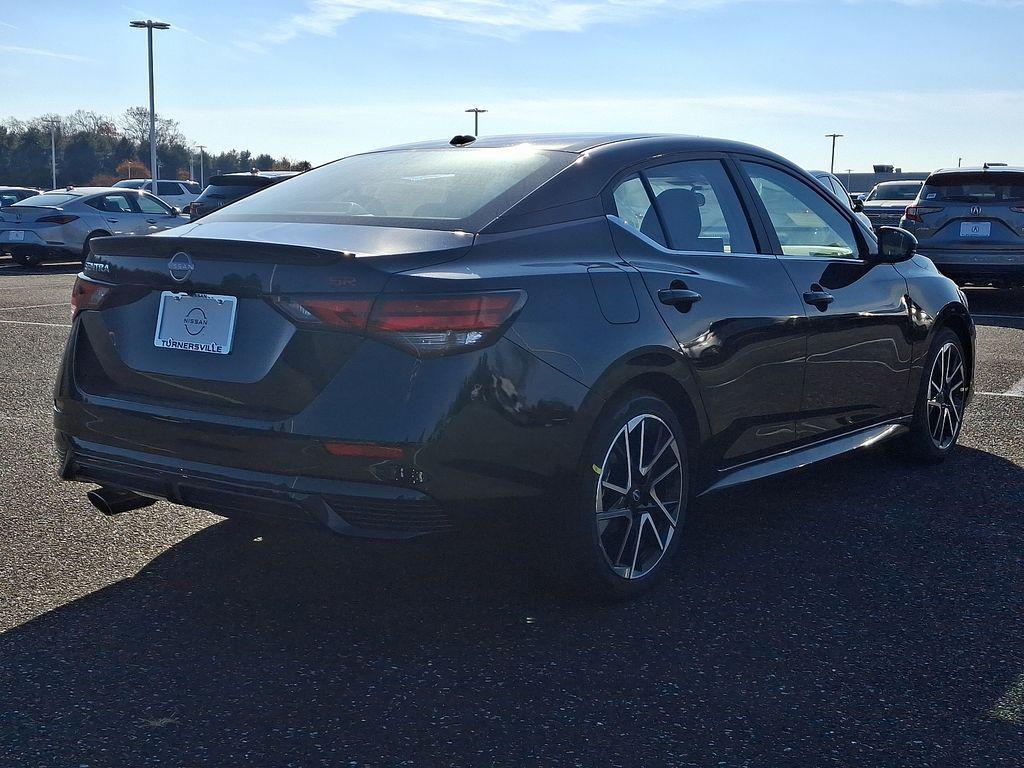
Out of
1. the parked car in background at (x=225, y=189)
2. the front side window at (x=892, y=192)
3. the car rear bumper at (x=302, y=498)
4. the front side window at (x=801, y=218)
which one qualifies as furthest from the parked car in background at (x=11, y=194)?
the car rear bumper at (x=302, y=498)

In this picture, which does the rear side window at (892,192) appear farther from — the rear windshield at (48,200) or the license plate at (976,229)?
the rear windshield at (48,200)

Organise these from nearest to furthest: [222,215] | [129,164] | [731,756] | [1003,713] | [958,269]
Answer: [731,756] < [1003,713] < [222,215] < [958,269] < [129,164]

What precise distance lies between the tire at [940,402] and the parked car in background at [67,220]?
55.5 ft

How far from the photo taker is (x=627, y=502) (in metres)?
3.92

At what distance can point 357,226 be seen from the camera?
3766 millimetres

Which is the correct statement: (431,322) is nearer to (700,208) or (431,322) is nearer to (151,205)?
(700,208)

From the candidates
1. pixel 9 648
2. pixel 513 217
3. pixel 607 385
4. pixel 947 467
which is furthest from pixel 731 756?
pixel 947 467

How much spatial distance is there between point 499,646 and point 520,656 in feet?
0.32

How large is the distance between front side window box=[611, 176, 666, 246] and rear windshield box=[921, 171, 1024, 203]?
36.0ft

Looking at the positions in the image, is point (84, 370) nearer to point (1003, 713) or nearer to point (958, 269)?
point (1003, 713)

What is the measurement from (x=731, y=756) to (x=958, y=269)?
12341 mm

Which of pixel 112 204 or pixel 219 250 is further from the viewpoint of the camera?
pixel 112 204

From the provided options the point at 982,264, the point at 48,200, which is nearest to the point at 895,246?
the point at 982,264

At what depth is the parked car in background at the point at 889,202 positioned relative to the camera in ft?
67.7
